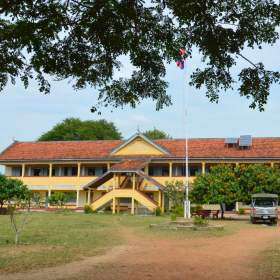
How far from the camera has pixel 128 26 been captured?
314 inches

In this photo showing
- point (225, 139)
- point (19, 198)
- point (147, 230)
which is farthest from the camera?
point (225, 139)

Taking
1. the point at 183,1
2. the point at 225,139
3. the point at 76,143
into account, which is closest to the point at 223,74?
the point at 183,1

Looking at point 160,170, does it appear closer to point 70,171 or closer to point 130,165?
point 130,165

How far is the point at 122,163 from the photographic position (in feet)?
142

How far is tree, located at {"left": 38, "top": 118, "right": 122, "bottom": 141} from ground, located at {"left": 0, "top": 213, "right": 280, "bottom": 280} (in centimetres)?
5100

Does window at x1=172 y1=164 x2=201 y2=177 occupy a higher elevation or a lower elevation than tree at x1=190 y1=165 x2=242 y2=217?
higher

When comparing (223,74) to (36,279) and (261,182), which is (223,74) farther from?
(261,182)

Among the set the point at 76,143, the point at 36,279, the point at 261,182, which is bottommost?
the point at 36,279

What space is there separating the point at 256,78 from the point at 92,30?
109 inches

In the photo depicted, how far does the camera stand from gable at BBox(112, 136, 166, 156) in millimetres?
46312

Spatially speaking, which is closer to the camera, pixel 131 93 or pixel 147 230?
pixel 131 93

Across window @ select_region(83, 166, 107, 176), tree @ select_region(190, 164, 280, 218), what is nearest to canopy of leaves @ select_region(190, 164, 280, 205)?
tree @ select_region(190, 164, 280, 218)

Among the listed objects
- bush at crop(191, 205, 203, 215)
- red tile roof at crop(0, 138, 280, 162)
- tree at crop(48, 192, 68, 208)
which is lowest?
bush at crop(191, 205, 203, 215)

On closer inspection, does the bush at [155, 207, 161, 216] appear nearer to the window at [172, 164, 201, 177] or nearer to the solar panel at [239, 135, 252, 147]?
the window at [172, 164, 201, 177]
